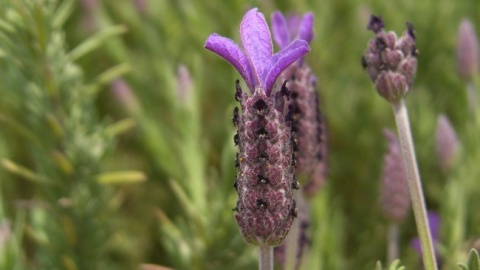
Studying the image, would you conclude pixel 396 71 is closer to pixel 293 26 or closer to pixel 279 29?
pixel 279 29

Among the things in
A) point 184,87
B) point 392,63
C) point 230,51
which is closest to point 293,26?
point 184,87

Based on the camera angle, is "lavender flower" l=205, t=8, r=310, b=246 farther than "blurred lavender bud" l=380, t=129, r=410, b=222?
No

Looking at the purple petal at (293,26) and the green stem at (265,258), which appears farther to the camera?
the purple petal at (293,26)

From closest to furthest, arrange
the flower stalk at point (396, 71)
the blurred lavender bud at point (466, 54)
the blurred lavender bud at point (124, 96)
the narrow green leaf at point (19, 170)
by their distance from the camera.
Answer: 1. the flower stalk at point (396, 71)
2. the narrow green leaf at point (19, 170)
3. the blurred lavender bud at point (466, 54)
4. the blurred lavender bud at point (124, 96)

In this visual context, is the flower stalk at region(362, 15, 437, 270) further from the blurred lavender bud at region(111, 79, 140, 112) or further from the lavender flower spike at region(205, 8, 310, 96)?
the blurred lavender bud at region(111, 79, 140, 112)

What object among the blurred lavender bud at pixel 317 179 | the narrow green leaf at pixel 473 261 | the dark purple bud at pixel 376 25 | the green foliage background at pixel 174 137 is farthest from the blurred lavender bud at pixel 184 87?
the narrow green leaf at pixel 473 261

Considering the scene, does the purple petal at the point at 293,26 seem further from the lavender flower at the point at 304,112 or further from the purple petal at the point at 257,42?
the purple petal at the point at 257,42

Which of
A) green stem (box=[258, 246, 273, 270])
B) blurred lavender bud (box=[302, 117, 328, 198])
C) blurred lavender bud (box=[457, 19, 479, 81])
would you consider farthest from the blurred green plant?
blurred lavender bud (box=[457, 19, 479, 81])
